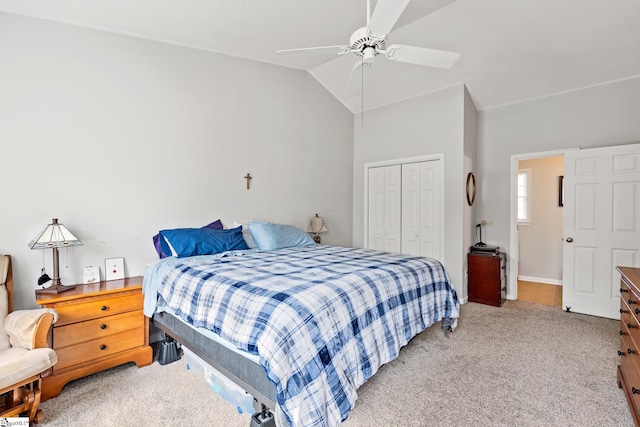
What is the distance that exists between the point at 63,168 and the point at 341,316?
257cm

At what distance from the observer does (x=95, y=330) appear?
2.38m

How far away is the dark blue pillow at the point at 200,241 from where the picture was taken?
294 centimetres

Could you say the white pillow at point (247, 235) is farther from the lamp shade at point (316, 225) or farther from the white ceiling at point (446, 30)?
the white ceiling at point (446, 30)

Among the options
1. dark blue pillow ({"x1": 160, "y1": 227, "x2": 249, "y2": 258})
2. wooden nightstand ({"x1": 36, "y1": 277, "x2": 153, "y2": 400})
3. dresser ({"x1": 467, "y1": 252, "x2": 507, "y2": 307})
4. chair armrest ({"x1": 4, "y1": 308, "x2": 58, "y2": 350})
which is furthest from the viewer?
dresser ({"x1": 467, "y1": 252, "x2": 507, "y2": 307})

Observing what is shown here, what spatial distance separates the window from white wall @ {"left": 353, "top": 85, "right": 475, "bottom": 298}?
206 centimetres

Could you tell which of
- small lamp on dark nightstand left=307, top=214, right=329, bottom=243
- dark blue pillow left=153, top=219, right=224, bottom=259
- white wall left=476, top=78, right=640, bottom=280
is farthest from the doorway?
dark blue pillow left=153, top=219, right=224, bottom=259

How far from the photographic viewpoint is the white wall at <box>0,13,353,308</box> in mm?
2451

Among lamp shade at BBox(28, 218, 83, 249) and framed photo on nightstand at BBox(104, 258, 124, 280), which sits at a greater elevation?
lamp shade at BBox(28, 218, 83, 249)

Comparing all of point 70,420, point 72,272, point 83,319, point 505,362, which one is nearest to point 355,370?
point 505,362

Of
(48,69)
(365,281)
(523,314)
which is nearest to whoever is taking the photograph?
(365,281)

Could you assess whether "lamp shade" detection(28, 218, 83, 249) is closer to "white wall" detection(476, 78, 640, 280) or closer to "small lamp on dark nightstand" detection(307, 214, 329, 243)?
"small lamp on dark nightstand" detection(307, 214, 329, 243)

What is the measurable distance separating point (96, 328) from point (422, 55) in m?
3.21

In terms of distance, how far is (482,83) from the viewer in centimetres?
405

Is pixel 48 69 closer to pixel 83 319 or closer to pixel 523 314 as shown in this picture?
pixel 83 319
